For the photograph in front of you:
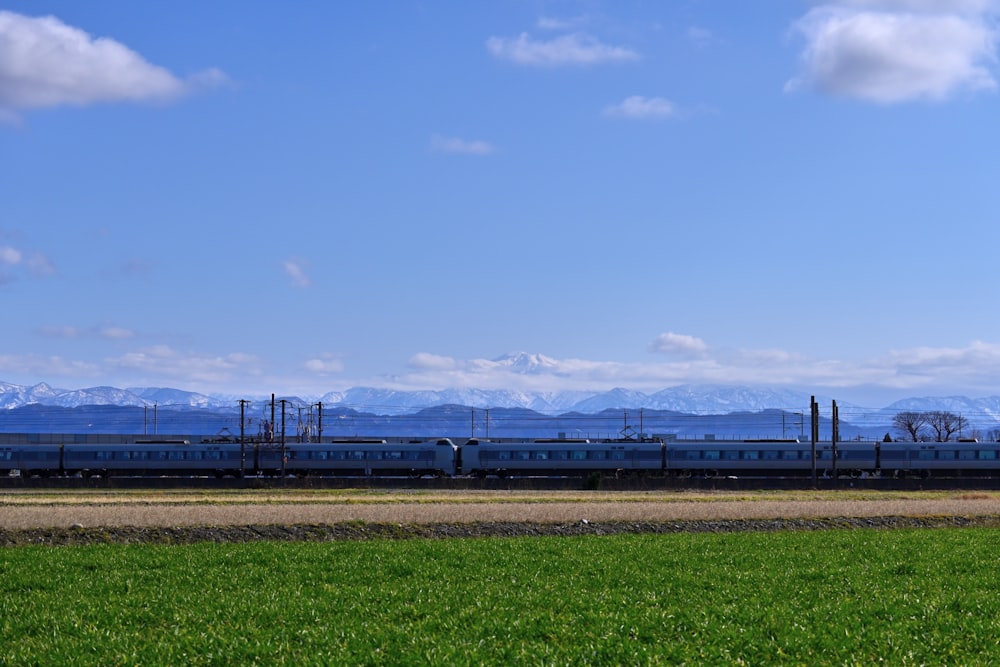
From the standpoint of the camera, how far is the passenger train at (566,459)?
90.8 metres

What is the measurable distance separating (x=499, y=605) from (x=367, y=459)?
239ft

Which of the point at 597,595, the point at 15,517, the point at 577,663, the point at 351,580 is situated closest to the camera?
the point at 577,663

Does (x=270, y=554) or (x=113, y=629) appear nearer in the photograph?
(x=113, y=629)

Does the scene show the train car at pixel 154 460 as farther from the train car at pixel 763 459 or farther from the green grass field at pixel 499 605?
the green grass field at pixel 499 605

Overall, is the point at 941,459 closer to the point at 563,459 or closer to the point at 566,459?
the point at 566,459

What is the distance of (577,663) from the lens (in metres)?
16.1

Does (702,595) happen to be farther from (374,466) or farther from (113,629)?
Result: (374,466)

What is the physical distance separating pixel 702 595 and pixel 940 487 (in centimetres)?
6510

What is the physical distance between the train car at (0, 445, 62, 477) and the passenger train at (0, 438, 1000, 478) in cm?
357

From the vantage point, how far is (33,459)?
9650 centimetres

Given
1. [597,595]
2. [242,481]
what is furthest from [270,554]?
[242,481]

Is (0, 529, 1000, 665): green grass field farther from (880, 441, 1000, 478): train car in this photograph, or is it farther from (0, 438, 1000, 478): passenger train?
(880, 441, 1000, 478): train car

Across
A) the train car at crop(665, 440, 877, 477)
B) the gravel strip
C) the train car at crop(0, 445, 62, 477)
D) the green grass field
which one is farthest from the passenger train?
the green grass field

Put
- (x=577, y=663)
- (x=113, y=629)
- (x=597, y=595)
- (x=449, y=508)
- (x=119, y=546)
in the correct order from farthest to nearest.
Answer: (x=449, y=508), (x=119, y=546), (x=597, y=595), (x=113, y=629), (x=577, y=663)
